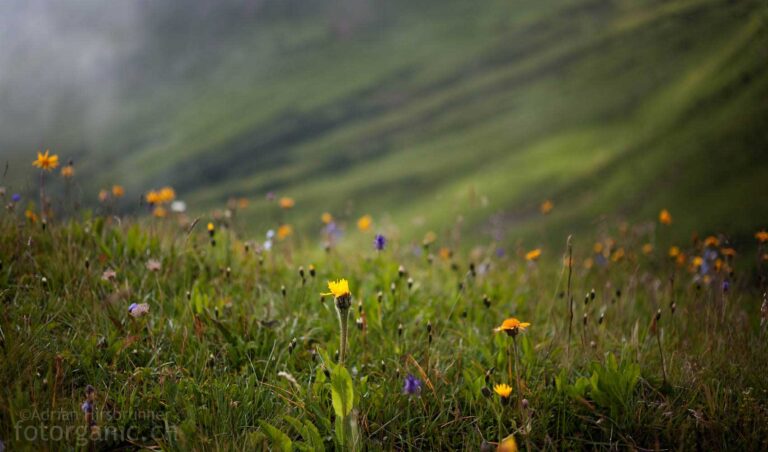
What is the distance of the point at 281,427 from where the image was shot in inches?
108

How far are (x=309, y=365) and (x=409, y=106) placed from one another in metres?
110

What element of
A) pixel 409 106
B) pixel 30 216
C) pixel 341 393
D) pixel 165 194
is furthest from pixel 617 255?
pixel 409 106

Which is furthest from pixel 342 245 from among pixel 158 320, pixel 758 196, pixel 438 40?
pixel 438 40

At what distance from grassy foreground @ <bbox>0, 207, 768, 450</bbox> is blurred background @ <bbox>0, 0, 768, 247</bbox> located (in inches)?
41.4

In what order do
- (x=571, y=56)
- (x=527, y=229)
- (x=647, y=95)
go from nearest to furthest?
(x=527, y=229)
(x=647, y=95)
(x=571, y=56)

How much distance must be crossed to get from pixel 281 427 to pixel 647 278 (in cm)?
530

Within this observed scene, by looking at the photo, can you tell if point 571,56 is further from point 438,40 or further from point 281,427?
point 281,427

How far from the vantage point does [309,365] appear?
3398mm

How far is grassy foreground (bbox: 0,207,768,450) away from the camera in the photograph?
2674 millimetres

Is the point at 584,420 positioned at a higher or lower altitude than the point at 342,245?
lower

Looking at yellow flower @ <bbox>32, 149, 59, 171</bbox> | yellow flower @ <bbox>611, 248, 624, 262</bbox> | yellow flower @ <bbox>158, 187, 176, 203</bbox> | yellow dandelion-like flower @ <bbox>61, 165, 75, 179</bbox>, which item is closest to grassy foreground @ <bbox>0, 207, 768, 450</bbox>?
yellow flower @ <bbox>158, 187, 176, 203</bbox>

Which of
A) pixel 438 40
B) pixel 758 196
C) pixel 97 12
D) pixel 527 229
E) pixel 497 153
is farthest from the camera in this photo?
pixel 97 12

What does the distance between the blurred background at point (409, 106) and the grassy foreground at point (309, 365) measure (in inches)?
41.4

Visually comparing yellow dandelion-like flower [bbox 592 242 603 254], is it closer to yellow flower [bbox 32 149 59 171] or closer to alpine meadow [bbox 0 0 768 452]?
alpine meadow [bbox 0 0 768 452]
